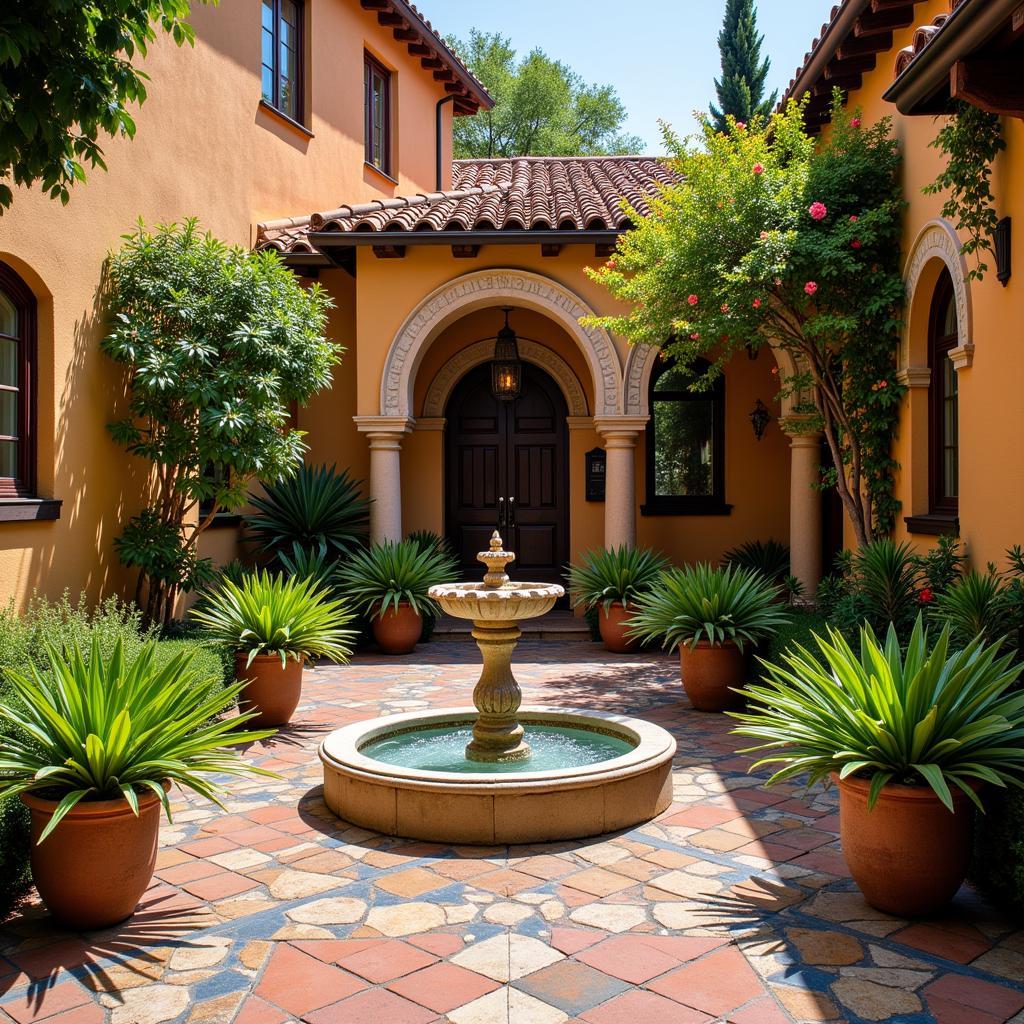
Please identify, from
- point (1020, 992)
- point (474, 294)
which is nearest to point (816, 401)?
point (474, 294)

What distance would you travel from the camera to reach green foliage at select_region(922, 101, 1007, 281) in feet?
20.6

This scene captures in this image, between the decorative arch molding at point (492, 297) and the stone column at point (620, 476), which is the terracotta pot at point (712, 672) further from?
the decorative arch molding at point (492, 297)

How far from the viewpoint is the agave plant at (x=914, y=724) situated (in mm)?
3746

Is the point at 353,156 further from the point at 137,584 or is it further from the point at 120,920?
the point at 120,920

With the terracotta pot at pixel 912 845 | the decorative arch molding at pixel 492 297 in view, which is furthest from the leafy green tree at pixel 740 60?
the terracotta pot at pixel 912 845

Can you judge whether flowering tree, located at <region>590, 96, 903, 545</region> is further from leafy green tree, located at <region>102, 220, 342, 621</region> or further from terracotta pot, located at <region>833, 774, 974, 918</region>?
terracotta pot, located at <region>833, 774, 974, 918</region>

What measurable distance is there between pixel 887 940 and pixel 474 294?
9.01 metres

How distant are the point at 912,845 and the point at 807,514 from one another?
7445 mm

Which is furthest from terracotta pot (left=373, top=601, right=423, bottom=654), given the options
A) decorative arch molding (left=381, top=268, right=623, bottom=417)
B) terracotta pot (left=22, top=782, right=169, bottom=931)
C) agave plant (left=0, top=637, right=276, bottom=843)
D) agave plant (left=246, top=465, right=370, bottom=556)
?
terracotta pot (left=22, top=782, right=169, bottom=931)

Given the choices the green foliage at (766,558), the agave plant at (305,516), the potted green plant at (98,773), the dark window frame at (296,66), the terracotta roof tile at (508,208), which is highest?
the dark window frame at (296,66)

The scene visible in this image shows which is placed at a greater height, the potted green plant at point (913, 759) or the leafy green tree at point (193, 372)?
the leafy green tree at point (193, 372)

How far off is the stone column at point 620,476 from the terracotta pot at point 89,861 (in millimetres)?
8049

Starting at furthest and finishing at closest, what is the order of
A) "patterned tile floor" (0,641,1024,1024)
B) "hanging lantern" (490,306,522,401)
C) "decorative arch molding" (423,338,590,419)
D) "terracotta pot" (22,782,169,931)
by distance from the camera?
"decorative arch molding" (423,338,590,419), "hanging lantern" (490,306,522,401), "terracotta pot" (22,782,169,931), "patterned tile floor" (0,641,1024,1024)

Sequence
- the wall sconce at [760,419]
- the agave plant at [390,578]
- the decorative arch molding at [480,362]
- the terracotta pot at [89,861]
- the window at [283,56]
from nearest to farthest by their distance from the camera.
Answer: the terracotta pot at [89,861]
the agave plant at [390,578]
the window at [283,56]
the wall sconce at [760,419]
the decorative arch molding at [480,362]
